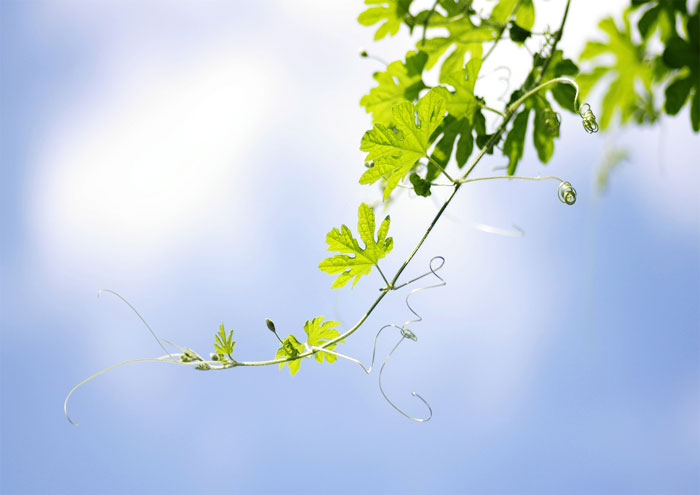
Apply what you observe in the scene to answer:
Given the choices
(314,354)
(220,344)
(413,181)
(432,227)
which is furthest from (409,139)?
(220,344)

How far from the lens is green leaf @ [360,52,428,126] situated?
1.92 metres

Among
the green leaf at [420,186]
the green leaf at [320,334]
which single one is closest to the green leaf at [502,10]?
the green leaf at [420,186]

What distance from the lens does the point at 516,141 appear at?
2014mm

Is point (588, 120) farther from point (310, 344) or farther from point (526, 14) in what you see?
point (310, 344)

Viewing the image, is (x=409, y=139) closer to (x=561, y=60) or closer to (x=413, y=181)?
(x=413, y=181)

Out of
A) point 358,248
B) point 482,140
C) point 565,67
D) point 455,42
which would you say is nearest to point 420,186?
point 358,248

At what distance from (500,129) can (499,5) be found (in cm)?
58

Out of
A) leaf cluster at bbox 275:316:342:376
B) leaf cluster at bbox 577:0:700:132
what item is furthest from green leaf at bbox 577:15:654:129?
leaf cluster at bbox 275:316:342:376

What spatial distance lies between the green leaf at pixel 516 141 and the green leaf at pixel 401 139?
59 centimetres

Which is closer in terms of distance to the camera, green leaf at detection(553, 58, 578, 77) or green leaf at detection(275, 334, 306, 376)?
green leaf at detection(275, 334, 306, 376)

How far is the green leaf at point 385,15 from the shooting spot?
1.89m

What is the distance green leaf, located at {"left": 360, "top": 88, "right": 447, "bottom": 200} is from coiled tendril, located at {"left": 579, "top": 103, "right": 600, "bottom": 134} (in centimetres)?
40

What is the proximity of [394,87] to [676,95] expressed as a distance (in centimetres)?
99

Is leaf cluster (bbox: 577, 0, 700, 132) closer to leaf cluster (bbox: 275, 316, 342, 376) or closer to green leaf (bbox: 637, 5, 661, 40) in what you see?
green leaf (bbox: 637, 5, 661, 40)
